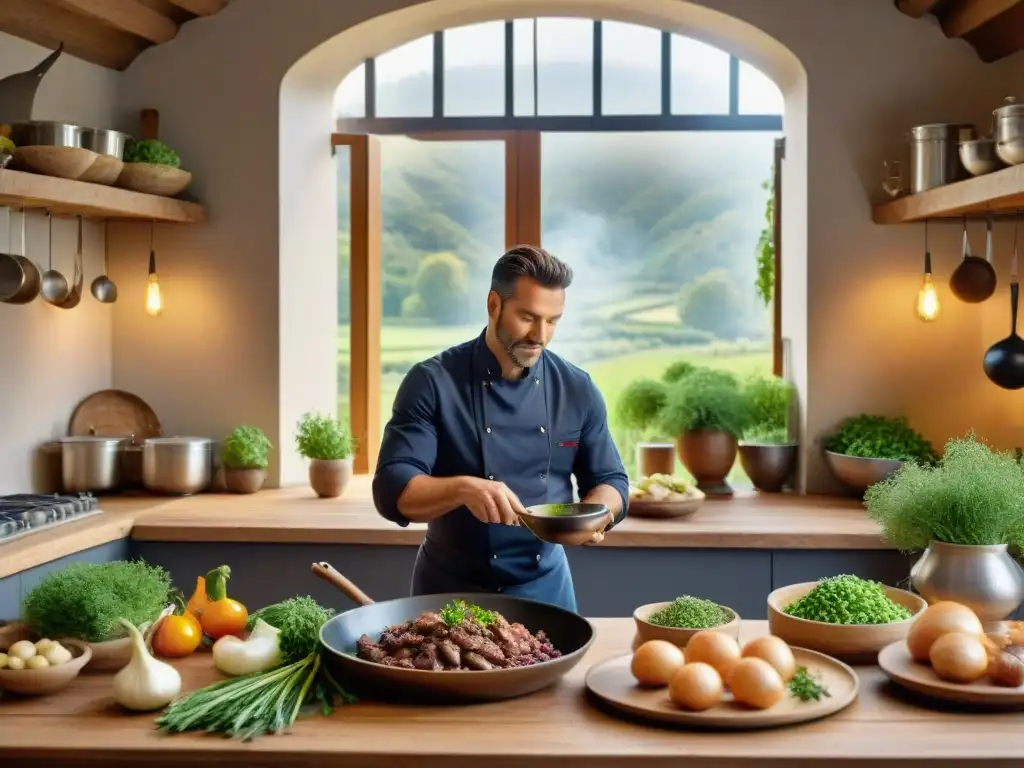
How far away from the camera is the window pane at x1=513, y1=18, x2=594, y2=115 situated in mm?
4891

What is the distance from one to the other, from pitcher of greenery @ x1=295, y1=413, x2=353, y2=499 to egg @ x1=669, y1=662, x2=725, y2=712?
271cm

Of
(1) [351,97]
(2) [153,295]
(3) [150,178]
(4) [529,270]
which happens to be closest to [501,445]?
(4) [529,270]

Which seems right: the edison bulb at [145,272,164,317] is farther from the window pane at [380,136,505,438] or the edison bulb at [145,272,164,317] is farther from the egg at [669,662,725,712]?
the egg at [669,662,725,712]

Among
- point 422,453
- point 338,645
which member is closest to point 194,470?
point 422,453

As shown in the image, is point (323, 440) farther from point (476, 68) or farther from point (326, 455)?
point (476, 68)

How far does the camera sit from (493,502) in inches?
92.9

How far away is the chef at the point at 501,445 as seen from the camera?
278 cm

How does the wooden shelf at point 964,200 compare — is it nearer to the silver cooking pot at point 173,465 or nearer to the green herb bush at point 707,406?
the green herb bush at point 707,406

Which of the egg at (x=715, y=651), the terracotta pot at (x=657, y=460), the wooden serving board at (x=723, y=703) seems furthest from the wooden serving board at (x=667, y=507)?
the egg at (x=715, y=651)

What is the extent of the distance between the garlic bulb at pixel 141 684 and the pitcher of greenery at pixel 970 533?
5.01 ft

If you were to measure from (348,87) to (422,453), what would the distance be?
273 centimetres

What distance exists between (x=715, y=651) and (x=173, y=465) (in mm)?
2919

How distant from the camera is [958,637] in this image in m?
Answer: 2.05

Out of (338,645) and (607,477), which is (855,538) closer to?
(607,477)
